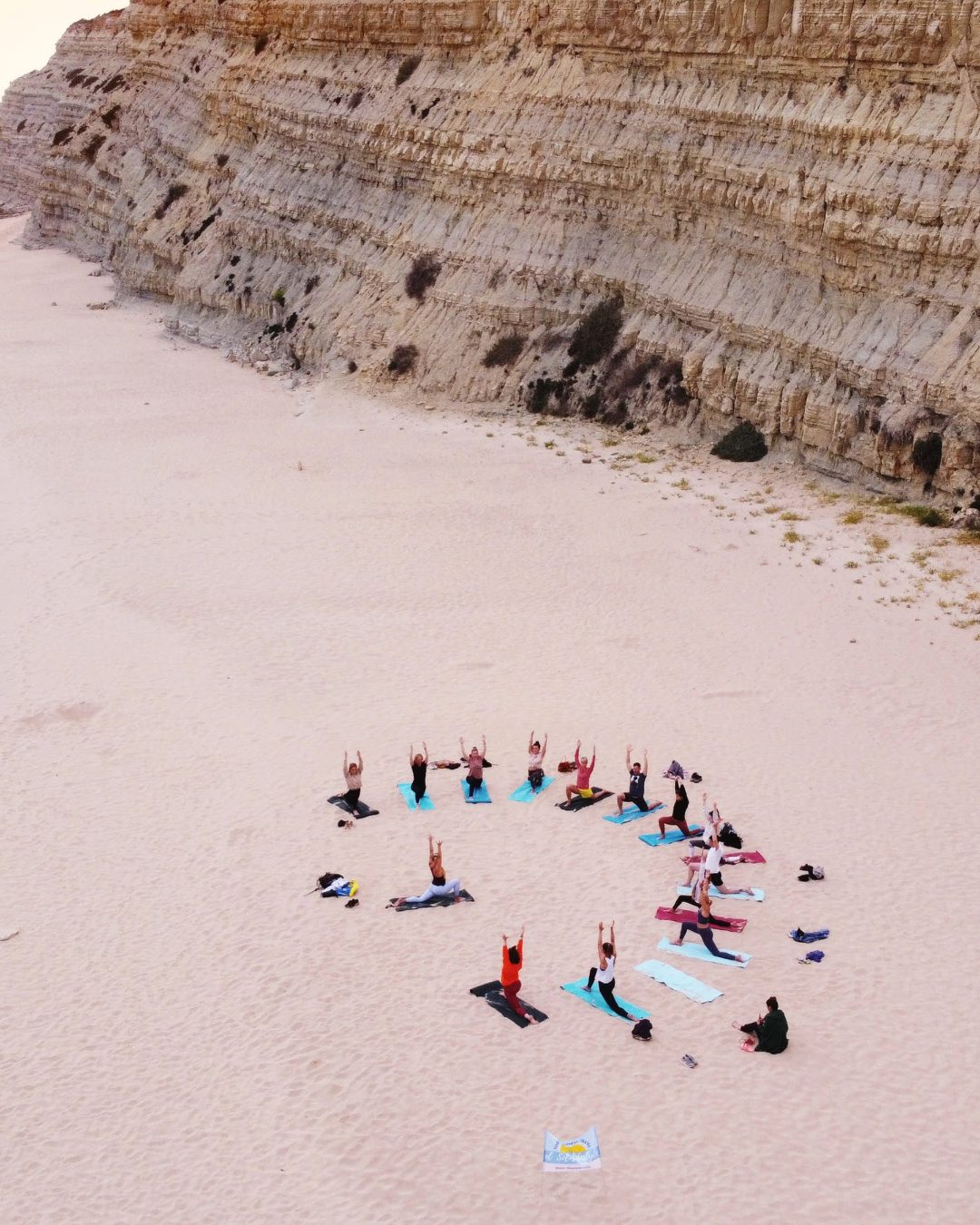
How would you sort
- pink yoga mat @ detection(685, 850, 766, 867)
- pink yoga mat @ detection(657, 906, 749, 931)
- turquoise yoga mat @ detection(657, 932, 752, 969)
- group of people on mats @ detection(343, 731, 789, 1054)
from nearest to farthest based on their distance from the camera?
group of people on mats @ detection(343, 731, 789, 1054) < turquoise yoga mat @ detection(657, 932, 752, 969) < pink yoga mat @ detection(657, 906, 749, 931) < pink yoga mat @ detection(685, 850, 766, 867)

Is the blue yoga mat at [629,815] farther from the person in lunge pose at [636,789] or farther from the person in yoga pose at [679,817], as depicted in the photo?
the person in yoga pose at [679,817]

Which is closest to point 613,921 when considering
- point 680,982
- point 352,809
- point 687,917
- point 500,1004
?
point 687,917

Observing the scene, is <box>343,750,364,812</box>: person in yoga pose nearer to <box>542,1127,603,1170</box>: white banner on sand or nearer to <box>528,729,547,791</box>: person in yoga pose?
<box>528,729,547,791</box>: person in yoga pose

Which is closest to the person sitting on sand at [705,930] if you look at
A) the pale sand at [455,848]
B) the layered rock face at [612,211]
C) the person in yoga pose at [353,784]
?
the pale sand at [455,848]

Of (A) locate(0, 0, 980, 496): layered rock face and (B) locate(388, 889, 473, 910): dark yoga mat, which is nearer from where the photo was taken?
(B) locate(388, 889, 473, 910): dark yoga mat

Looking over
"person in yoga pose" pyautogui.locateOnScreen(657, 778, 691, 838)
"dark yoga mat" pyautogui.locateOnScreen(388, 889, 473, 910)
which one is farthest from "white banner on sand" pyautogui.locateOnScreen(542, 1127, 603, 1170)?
"person in yoga pose" pyautogui.locateOnScreen(657, 778, 691, 838)

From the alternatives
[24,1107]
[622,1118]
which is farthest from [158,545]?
[622,1118]
